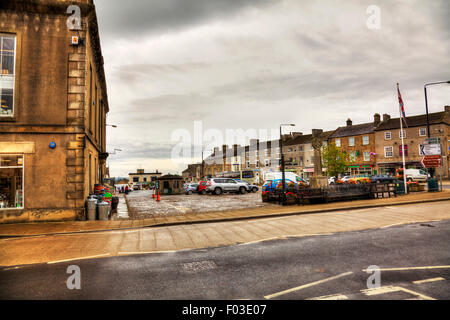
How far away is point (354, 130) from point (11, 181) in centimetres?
5560

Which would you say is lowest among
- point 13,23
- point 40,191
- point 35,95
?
point 40,191

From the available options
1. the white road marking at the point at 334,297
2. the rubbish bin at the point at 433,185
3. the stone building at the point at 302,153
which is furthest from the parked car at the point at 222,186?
the stone building at the point at 302,153

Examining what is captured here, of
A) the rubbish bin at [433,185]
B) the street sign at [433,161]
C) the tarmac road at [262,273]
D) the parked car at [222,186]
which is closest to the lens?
the tarmac road at [262,273]

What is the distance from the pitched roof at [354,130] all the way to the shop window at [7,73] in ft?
174

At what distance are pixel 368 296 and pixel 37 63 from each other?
14.8 meters

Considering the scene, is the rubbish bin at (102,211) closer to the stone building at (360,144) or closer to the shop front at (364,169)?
the stone building at (360,144)

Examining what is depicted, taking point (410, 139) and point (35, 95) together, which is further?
point (410, 139)

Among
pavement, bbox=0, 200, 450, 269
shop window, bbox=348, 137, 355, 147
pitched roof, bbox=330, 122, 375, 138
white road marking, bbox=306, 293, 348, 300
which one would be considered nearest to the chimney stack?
pitched roof, bbox=330, 122, 375, 138

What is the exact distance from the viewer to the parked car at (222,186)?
98.3 feet

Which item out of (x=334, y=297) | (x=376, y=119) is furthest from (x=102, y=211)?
(x=376, y=119)

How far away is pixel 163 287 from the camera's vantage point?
15.3 ft

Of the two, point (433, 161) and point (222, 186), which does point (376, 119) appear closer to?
point (433, 161)
